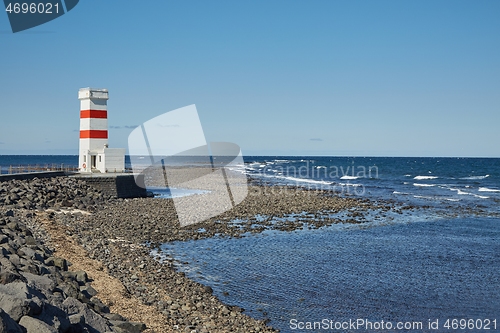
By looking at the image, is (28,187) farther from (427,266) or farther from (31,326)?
(31,326)

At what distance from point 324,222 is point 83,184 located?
12.2 metres

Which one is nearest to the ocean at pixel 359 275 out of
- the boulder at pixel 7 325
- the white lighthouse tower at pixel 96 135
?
the boulder at pixel 7 325

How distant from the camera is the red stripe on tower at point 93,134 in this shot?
26391 mm

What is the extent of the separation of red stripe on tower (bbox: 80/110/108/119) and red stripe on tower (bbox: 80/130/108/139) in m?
0.79

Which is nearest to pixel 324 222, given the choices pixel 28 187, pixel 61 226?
pixel 61 226

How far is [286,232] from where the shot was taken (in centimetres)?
1891

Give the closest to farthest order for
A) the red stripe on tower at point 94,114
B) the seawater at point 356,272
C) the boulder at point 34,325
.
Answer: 1. the boulder at point 34,325
2. the seawater at point 356,272
3. the red stripe on tower at point 94,114

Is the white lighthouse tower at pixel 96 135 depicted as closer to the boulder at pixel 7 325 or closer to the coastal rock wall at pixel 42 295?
the coastal rock wall at pixel 42 295

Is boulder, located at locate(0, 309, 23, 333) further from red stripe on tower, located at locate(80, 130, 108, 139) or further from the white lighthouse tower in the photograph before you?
red stripe on tower, located at locate(80, 130, 108, 139)

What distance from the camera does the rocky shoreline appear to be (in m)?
6.74

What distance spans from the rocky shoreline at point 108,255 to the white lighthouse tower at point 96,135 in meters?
2.07

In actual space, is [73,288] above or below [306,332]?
above

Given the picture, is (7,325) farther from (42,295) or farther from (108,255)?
(108,255)

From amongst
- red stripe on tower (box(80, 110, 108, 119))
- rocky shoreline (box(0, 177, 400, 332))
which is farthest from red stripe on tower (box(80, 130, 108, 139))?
rocky shoreline (box(0, 177, 400, 332))
